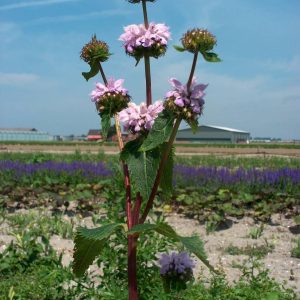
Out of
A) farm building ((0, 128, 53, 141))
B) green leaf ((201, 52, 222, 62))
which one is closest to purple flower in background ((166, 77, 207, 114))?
green leaf ((201, 52, 222, 62))

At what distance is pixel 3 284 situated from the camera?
4.07 meters

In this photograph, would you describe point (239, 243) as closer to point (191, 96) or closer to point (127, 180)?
point (127, 180)

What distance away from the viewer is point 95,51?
213 cm

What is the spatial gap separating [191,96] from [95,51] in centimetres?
56

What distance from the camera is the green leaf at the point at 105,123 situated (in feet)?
6.59

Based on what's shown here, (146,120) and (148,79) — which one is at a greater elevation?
(148,79)

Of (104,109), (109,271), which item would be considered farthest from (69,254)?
(104,109)

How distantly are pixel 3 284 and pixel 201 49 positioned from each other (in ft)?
9.90

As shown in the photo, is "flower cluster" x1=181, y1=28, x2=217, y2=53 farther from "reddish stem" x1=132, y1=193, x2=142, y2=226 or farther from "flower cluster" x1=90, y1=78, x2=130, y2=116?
"reddish stem" x1=132, y1=193, x2=142, y2=226

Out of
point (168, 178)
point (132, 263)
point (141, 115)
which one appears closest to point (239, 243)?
point (168, 178)

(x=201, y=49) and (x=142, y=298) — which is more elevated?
(x=201, y=49)

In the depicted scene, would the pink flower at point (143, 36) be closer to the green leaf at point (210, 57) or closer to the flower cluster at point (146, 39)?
the flower cluster at point (146, 39)

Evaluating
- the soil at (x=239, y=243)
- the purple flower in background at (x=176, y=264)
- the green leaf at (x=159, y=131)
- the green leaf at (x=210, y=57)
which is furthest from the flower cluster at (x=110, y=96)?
the soil at (x=239, y=243)

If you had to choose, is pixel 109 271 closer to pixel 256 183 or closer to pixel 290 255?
pixel 290 255
